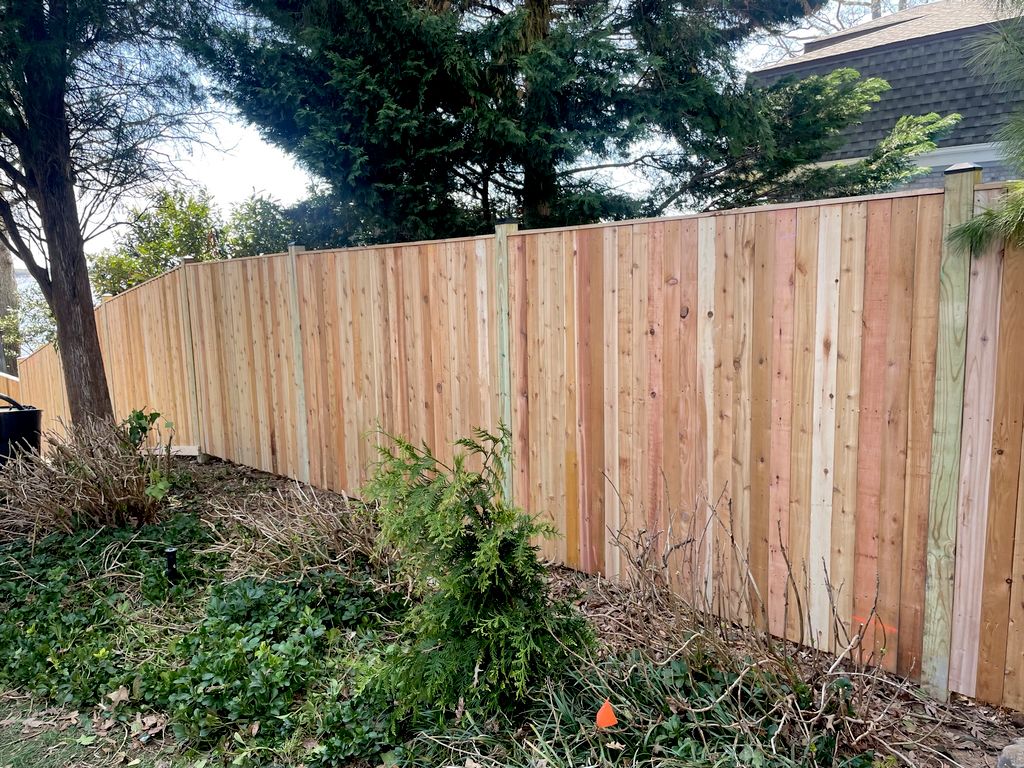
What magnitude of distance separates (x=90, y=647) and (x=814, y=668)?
310 centimetres

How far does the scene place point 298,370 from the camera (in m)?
5.89

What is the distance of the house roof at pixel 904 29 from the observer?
27.8ft

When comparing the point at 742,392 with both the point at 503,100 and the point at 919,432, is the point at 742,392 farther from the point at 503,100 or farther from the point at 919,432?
the point at 503,100

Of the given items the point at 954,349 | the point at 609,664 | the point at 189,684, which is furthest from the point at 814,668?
the point at 189,684

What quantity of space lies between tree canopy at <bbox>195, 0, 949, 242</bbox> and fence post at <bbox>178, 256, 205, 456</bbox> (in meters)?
1.75

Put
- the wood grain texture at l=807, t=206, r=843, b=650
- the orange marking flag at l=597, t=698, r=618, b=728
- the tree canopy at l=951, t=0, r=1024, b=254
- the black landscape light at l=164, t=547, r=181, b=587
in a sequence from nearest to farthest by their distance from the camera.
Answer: the orange marking flag at l=597, t=698, r=618, b=728 → the tree canopy at l=951, t=0, r=1024, b=254 → the wood grain texture at l=807, t=206, r=843, b=650 → the black landscape light at l=164, t=547, r=181, b=587

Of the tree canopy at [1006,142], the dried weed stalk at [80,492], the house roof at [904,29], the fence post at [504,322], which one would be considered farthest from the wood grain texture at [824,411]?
the house roof at [904,29]

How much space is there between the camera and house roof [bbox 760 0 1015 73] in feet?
27.8

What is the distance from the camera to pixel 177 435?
7863 millimetres

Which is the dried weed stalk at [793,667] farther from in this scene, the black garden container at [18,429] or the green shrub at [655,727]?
the black garden container at [18,429]

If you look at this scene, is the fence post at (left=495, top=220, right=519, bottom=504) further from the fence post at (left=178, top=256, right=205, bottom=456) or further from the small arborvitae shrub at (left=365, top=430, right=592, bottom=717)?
the fence post at (left=178, top=256, right=205, bottom=456)

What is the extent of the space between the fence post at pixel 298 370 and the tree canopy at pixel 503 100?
0.92m

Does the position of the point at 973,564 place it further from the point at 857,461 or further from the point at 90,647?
the point at 90,647

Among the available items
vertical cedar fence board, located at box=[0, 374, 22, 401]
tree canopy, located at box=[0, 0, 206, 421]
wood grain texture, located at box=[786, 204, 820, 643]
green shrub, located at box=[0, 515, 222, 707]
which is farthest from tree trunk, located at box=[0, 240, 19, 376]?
wood grain texture, located at box=[786, 204, 820, 643]
